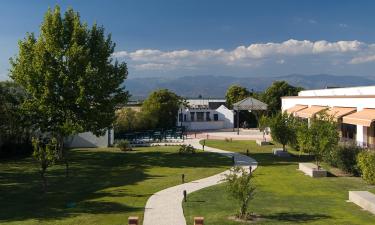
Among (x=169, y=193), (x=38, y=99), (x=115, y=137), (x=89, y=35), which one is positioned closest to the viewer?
(x=169, y=193)

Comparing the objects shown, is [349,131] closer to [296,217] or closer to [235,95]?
[296,217]

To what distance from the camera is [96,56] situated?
1506 inches

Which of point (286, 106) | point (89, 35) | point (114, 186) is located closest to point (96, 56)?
point (89, 35)

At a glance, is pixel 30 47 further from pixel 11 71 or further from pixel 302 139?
pixel 302 139

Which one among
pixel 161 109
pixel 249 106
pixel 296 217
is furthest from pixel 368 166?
pixel 161 109

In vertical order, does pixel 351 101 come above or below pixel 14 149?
above

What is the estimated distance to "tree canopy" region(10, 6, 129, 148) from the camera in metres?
35.5

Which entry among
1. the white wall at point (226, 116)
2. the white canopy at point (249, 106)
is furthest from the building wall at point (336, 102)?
the white wall at point (226, 116)

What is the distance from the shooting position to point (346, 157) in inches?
1185

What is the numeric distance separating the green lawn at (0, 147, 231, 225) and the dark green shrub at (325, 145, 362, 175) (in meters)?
7.77

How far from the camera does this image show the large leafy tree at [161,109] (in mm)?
67938

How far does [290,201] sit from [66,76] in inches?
826

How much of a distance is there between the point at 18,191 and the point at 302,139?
1863 cm

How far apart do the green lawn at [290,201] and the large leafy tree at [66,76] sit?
47.0ft
